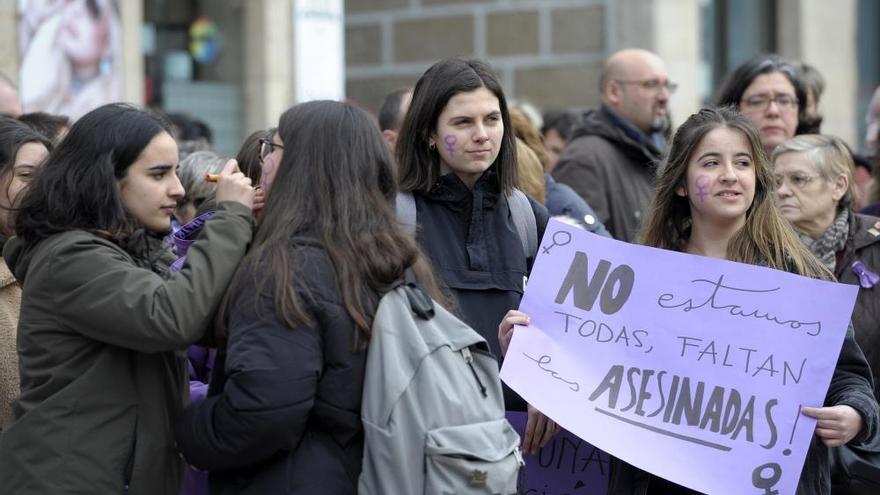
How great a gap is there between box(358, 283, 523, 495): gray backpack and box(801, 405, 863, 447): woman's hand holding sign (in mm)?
943

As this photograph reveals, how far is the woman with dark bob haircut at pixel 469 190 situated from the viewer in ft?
13.5

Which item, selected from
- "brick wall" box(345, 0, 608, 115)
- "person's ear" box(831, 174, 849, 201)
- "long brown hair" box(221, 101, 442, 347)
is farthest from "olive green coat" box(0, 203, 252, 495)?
"brick wall" box(345, 0, 608, 115)

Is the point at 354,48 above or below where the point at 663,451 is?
above

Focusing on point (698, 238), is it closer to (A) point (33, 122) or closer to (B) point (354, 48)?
(A) point (33, 122)

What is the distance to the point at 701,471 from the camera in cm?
379

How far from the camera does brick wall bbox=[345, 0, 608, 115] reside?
11055 millimetres

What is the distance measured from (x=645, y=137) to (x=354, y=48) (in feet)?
18.2

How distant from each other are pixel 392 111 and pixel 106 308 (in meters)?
3.12

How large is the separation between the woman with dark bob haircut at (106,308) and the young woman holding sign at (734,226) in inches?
52.3

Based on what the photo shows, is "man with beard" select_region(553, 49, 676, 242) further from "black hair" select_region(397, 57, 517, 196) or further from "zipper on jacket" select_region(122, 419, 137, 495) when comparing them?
"zipper on jacket" select_region(122, 419, 137, 495)

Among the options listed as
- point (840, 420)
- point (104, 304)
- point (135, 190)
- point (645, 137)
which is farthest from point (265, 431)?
point (645, 137)

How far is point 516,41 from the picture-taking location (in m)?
11.2

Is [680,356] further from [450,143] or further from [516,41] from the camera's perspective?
[516,41]

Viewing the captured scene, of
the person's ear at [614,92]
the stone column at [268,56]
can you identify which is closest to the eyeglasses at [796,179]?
the person's ear at [614,92]
